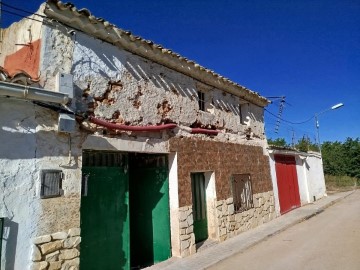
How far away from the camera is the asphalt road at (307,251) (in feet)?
20.4

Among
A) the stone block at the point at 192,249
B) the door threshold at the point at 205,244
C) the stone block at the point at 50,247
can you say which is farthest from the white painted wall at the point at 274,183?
the stone block at the point at 50,247

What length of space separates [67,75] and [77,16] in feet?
3.87

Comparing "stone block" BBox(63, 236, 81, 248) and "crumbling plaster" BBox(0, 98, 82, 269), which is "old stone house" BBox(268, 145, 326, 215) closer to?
"stone block" BBox(63, 236, 81, 248)

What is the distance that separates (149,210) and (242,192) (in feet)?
13.7

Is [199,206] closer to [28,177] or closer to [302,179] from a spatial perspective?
[28,177]

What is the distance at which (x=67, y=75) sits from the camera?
17.0 ft

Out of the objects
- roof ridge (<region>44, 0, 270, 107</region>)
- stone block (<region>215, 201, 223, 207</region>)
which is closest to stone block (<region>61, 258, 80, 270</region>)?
roof ridge (<region>44, 0, 270, 107</region>)

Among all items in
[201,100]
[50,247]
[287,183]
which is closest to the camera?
[50,247]

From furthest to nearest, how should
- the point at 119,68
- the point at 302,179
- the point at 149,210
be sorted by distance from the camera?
the point at 302,179, the point at 149,210, the point at 119,68

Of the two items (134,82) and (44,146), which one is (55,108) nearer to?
(44,146)

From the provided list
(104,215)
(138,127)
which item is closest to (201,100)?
(138,127)

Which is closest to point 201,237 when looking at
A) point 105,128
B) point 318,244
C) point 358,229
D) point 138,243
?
point 138,243

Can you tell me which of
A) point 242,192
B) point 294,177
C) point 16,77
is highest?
point 16,77

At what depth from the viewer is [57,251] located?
470cm
